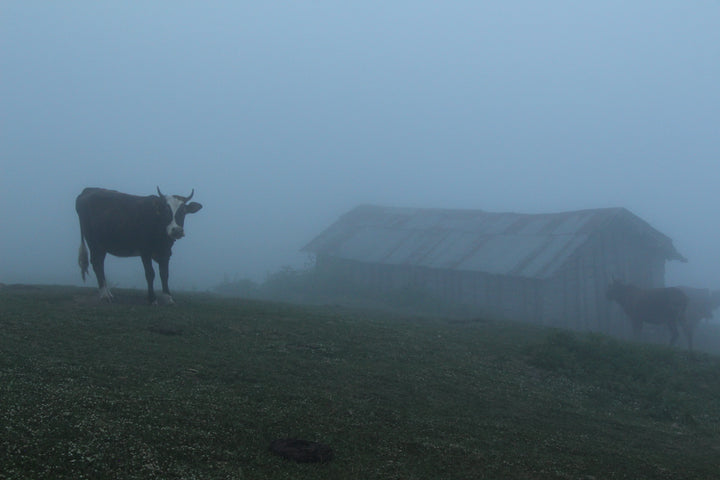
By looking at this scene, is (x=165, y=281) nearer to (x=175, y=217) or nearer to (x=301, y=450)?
(x=175, y=217)

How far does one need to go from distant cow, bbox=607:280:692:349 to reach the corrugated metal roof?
118 inches

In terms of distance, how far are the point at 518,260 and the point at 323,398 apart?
2521 centimetres

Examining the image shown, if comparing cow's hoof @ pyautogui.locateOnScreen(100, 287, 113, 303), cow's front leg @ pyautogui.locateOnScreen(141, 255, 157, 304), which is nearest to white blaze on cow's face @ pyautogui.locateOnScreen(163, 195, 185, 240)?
cow's front leg @ pyautogui.locateOnScreen(141, 255, 157, 304)

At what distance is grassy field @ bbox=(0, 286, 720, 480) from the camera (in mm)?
8727

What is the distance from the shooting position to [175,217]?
20094mm

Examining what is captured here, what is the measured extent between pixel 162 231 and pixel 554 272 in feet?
61.4

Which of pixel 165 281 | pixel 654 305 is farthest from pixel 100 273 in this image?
pixel 654 305

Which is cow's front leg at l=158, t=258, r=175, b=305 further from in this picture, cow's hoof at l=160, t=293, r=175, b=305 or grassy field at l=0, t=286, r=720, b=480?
grassy field at l=0, t=286, r=720, b=480

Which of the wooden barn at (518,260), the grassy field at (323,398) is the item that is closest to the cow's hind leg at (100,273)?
the grassy field at (323,398)

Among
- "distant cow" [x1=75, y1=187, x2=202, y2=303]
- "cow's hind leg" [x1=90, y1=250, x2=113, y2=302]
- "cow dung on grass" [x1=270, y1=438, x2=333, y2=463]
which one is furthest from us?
"distant cow" [x1=75, y1=187, x2=202, y2=303]

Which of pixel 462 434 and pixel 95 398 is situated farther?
pixel 462 434

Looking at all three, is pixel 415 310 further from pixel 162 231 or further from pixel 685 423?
pixel 685 423

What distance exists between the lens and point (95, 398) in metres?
10.1

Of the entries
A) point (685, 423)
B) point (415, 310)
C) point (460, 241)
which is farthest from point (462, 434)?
point (460, 241)
